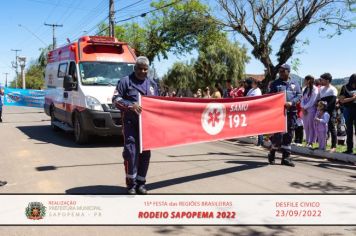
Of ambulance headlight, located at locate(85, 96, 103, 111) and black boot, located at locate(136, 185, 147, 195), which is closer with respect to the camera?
black boot, located at locate(136, 185, 147, 195)

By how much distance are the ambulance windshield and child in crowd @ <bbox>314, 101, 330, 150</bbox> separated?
5.04 m

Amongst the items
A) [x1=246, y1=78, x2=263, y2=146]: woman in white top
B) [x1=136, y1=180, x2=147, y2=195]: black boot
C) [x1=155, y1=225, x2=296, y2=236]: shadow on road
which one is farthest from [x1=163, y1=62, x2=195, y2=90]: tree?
[x1=155, y1=225, x2=296, y2=236]: shadow on road

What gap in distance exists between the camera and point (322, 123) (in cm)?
950

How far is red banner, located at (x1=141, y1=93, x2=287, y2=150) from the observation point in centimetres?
602

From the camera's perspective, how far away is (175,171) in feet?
24.8

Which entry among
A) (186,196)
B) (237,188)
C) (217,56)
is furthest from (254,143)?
(217,56)

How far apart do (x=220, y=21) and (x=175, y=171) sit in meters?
15.5

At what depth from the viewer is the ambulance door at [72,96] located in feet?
35.9

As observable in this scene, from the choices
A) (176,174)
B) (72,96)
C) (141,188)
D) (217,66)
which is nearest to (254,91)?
(176,174)

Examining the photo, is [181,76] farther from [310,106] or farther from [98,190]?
[98,190]

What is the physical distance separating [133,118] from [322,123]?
5368 millimetres

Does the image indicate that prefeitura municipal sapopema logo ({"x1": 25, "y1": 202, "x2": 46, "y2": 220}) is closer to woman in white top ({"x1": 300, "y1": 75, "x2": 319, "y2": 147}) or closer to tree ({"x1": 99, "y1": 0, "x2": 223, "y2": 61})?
woman in white top ({"x1": 300, "y1": 75, "x2": 319, "y2": 147})

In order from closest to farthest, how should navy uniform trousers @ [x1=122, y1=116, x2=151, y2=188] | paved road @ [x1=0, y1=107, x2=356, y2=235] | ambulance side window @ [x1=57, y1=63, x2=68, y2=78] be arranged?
1. paved road @ [x1=0, y1=107, x2=356, y2=235]
2. navy uniform trousers @ [x1=122, y1=116, x2=151, y2=188]
3. ambulance side window @ [x1=57, y1=63, x2=68, y2=78]

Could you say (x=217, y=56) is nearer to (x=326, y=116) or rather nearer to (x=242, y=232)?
(x=326, y=116)
